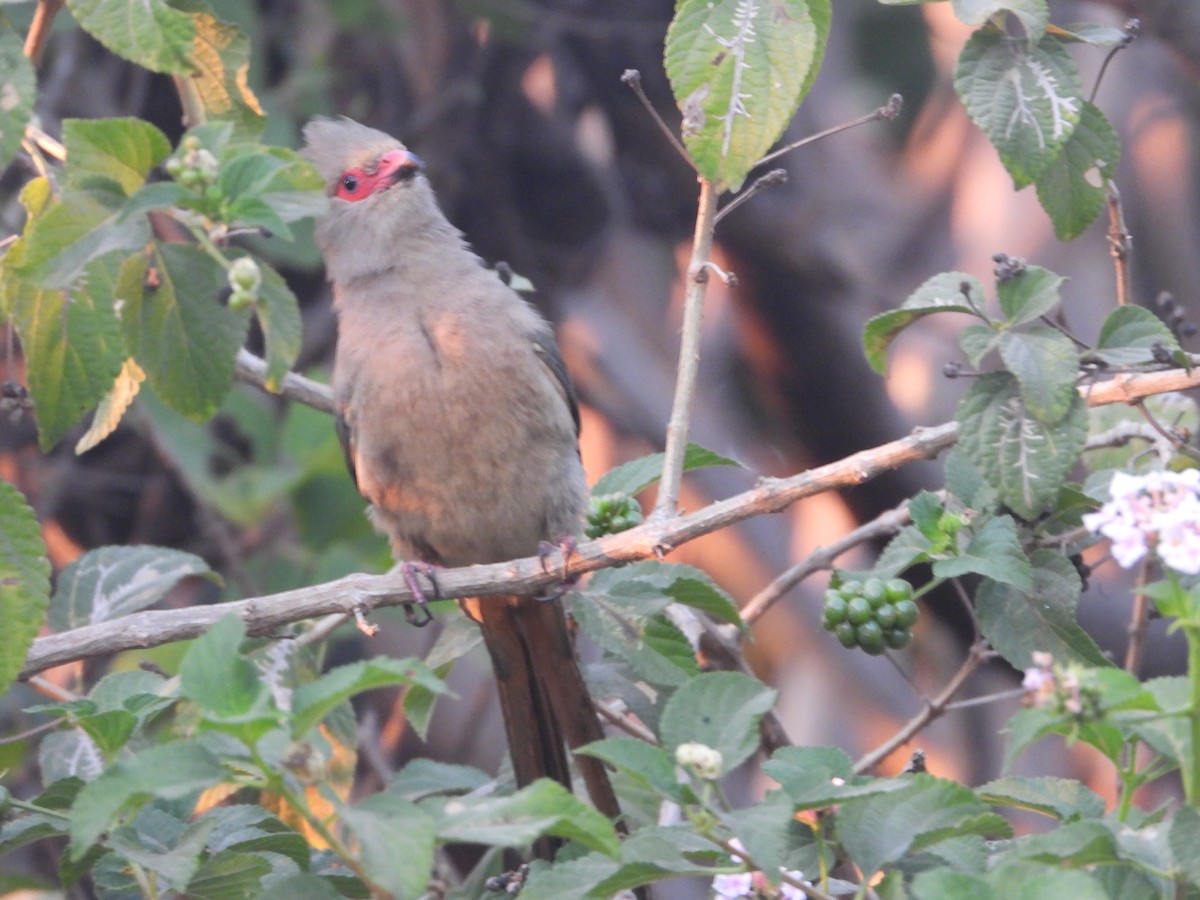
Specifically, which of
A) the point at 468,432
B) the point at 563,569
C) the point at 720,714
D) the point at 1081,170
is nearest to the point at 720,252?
the point at 468,432

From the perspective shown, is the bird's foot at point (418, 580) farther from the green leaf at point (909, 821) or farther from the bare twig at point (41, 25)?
the bare twig at point (41, 25)

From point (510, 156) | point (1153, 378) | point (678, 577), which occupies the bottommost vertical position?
point (678, 577)

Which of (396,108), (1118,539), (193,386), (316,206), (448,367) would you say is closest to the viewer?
(1118,539)

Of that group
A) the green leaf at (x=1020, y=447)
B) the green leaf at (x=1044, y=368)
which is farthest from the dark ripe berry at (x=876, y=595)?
the green leaf at (x=1044, y=368)

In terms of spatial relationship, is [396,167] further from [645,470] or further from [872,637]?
[872,637]

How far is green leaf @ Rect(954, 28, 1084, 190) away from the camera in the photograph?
2.61 metres

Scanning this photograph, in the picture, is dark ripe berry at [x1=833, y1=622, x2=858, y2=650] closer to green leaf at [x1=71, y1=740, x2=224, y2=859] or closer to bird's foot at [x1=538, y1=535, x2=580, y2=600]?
bird's foot at [x1=538, y1=535, x2=580, y2=600]

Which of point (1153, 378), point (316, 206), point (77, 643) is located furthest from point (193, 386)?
point (1153, 378)

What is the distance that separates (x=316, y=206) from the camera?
2.23 metres

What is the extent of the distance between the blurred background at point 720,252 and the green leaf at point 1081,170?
12.5ft

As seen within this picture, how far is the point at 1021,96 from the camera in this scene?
2641 mm

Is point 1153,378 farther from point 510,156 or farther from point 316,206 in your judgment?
point 510,156

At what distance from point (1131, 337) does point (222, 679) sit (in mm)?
1778

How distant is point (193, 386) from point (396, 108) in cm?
528
